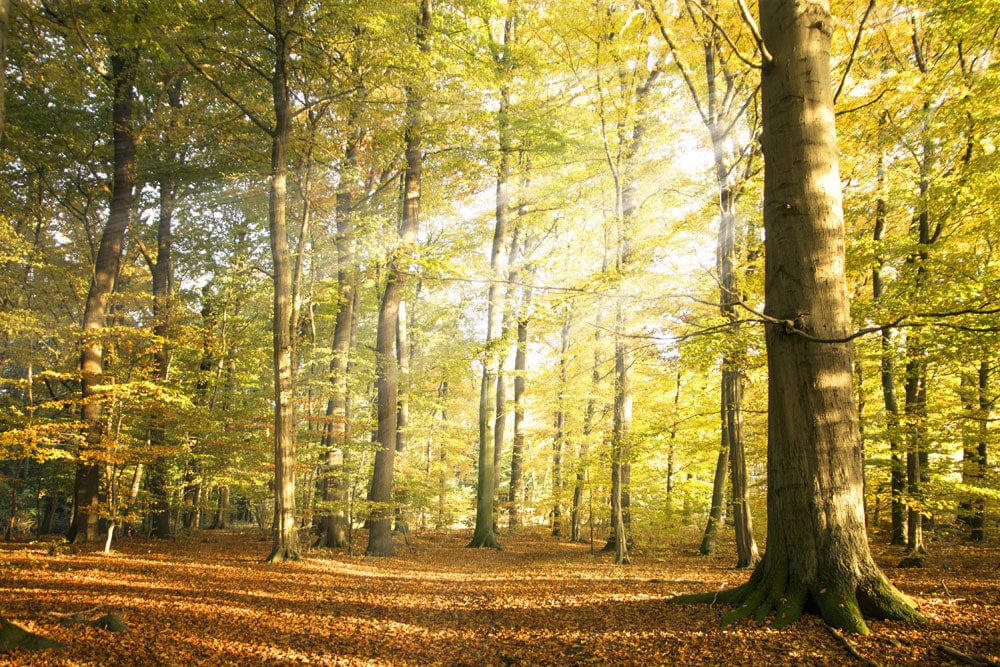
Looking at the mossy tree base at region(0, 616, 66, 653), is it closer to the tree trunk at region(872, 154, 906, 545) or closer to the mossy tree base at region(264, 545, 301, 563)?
the mossy tree base at region(264, 545, 301, 563)

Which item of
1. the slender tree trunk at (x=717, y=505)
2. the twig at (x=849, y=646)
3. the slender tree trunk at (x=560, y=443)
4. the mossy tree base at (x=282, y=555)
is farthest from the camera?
the slender tree trunk at (x=560, y=443)

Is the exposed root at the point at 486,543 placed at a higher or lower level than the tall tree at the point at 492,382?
lower

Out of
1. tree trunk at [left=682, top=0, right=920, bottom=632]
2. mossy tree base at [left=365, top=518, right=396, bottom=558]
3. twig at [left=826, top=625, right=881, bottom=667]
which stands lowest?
mossy tree base at [left=365, top=518, right=396, bottom=558]

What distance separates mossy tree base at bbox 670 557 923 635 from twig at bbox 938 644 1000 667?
0.40 meters

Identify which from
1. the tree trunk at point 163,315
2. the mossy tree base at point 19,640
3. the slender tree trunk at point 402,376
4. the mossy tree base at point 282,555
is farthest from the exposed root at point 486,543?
the mossy tree base at point 19,640

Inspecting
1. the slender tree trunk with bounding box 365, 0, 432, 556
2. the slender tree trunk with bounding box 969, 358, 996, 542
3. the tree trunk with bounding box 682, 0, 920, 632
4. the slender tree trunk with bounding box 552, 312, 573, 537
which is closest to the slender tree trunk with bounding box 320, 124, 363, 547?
the slender tree trunk with bounding box 365, 0, 432, 556

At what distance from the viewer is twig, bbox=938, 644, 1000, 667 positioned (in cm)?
278

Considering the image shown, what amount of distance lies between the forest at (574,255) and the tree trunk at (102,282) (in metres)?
0.07

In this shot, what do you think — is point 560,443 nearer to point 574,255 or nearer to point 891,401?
point 574,255

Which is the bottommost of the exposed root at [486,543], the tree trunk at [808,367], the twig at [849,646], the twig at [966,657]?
the exposed root at [486,543]

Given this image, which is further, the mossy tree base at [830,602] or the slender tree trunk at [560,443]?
the slender tree trunk at [560,443]

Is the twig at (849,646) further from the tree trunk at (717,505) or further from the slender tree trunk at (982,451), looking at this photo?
the tree trunk at (717,505)

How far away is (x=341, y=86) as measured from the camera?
34.5 feet

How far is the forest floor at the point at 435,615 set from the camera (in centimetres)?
343
